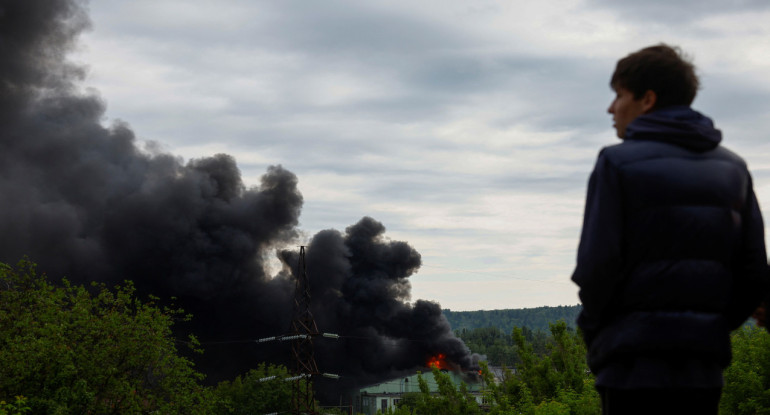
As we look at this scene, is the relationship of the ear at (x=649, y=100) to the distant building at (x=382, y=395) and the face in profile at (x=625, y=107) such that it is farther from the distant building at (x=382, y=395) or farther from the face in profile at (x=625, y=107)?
the distant building at (x=382, y=395)

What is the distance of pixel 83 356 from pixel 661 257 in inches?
868

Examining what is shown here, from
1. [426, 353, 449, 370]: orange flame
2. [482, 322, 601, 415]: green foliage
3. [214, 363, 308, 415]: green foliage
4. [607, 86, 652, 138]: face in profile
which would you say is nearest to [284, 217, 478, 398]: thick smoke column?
[426, 353, 449, 370]: orange flame

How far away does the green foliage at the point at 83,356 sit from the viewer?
19.3 metres

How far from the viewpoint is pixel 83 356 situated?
850 inches

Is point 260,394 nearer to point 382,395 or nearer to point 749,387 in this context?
point 382,395

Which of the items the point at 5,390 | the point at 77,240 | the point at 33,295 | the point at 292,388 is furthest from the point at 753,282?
the point at 77,240

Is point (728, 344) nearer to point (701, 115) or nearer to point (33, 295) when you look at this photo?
point (701, 115)

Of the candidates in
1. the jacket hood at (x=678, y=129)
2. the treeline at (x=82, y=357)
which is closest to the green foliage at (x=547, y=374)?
the treeline at (x=82, y=357)

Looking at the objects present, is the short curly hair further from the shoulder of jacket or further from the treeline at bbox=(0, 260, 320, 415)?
the treeline at bbox=(0, 260, 320, 415)

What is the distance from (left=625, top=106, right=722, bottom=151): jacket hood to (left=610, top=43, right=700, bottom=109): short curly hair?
66 mm

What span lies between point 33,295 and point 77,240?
40.0 meters

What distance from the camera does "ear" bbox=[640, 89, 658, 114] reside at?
2139mm

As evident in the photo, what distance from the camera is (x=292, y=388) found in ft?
187

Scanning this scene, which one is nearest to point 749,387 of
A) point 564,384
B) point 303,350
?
point 564,384
